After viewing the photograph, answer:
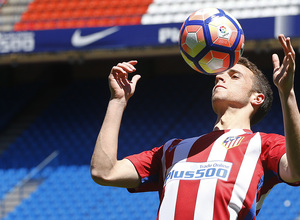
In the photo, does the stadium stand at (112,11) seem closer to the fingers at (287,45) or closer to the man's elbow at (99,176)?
the fingers at (287,45)

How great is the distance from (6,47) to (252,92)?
623cm

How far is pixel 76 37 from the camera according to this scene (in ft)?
27.2

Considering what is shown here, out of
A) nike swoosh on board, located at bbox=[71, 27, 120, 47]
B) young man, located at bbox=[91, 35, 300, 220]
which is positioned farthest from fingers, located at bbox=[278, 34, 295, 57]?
nike swoosh on board, located at bbox=[71, 27, 120, 47]

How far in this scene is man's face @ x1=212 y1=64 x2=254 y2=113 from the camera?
276 cm

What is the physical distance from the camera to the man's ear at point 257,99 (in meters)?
2.84

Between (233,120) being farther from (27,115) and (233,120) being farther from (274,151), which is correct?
(27,115)

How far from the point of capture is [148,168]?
2773mm

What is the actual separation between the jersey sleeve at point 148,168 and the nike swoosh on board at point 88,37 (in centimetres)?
549

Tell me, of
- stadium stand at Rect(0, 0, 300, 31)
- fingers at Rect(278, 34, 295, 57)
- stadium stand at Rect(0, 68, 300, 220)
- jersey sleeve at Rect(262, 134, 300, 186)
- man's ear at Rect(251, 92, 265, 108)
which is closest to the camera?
fingers at Rect(278, 34, 295, 57)

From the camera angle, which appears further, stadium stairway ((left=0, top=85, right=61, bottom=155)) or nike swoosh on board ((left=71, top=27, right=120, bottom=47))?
stadium stairway ((left=0, top=85, right=61, bottom=155))

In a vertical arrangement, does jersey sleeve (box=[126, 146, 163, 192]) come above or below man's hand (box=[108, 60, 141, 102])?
below

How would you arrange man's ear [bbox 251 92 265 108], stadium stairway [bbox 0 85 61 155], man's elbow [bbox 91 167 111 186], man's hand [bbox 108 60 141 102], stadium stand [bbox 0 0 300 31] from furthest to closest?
stadium stairway [bbox 0 85 61 155]
stadium stand [bbox 0 0 300 31]
man's ear [bbox 251 92 265 108]
man's hand [bbox 108 60 141 102]
man's elbow [bbox 91 167 111 186]

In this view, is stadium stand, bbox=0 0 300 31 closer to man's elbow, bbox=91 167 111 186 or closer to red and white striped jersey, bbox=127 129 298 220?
red and white striped jersey, bbox=127 129 298 220

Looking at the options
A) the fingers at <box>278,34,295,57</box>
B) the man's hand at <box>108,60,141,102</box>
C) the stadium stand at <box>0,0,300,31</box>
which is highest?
the fingers at <box>278,34,295,57</box>
